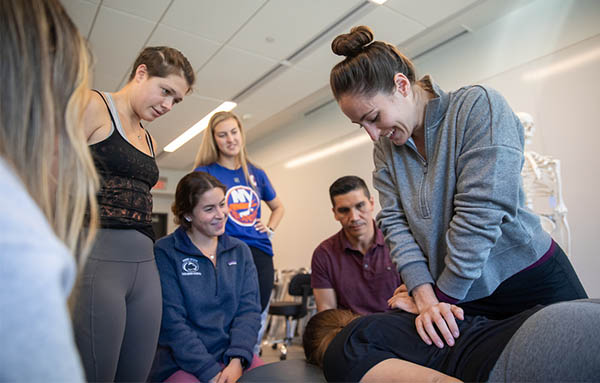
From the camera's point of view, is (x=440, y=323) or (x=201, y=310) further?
(x=201, y=310)

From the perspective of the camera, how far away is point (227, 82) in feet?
14.9

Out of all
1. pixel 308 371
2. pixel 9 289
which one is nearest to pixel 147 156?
pixel 308 371

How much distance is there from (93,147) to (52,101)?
77 cm

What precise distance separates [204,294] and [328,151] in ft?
13.4

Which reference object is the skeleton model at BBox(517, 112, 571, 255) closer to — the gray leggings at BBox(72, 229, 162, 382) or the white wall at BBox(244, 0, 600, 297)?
the white wall at BBox(244, 0, 600, 297)

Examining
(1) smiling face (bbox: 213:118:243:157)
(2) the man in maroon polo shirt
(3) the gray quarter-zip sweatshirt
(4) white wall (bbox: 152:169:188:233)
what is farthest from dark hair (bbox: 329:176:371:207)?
(4) white wall (bbox: 152:169:188:233)

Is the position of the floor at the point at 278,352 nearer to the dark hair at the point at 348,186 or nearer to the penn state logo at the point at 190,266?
the dark hair at the point at 348,186

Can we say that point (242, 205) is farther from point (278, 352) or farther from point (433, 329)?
point (278, 352)

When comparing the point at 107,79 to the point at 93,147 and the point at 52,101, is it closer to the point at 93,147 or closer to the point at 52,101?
the point at 93,147

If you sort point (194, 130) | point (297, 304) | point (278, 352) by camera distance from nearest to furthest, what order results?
point (297, 304) < point (278, 352) < point (194, 130)

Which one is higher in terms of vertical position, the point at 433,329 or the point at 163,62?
the point at 163,62

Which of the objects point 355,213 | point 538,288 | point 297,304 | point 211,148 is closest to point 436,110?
point 538,288

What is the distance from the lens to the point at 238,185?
248 cm

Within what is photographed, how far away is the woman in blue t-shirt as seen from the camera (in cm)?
236
